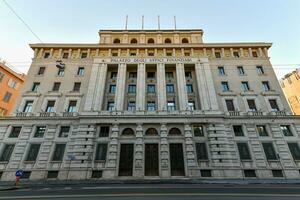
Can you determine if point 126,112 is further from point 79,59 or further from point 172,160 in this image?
point 79,59

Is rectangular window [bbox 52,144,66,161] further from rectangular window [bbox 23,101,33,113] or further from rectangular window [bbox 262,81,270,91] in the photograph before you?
rectangular window [bbox 262,81,270,91]

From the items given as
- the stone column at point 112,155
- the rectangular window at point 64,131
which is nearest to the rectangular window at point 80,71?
the rectangular window at point 64,131

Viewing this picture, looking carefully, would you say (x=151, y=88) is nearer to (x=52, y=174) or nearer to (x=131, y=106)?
(x=131, y=106)

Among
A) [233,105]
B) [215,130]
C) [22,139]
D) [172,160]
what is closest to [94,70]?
[22,139]

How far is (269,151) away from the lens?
21.0 m

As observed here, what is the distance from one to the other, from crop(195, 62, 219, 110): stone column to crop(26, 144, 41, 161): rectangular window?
23104mm

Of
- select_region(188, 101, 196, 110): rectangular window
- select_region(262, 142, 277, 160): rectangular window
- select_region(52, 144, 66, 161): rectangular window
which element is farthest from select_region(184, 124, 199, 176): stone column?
select_region(52, 144, 66, 161): rectangular window

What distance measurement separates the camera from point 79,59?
29.0 metres

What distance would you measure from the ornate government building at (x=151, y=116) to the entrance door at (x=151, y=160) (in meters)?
0.12

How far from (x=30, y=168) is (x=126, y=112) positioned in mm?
13562

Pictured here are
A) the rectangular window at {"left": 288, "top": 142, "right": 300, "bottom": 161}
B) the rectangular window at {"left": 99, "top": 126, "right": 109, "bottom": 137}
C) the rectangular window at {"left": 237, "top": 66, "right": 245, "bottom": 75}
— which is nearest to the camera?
the rectangular window at {"left": 288, "top": 142, "right": 300, "bottom": 161}

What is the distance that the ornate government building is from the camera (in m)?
20.1

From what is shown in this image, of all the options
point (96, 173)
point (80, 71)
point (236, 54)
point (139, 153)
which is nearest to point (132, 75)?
point (80, 71)

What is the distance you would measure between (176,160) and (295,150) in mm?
15309
